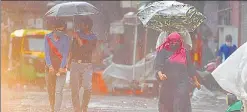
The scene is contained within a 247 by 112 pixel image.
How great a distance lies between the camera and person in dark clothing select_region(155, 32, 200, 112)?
848 cm

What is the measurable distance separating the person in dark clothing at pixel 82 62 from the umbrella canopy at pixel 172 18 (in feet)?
13.1

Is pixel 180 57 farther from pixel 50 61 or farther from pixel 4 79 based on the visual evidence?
pixel 4 79

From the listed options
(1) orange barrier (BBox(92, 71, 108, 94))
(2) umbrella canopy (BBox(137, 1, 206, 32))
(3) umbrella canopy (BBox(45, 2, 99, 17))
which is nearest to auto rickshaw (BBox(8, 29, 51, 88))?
(1) orange barrier (BBox(92, 71, 108, 94))

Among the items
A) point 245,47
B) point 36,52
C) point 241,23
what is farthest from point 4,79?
point 245,47

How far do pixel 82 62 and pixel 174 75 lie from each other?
197 centimetres

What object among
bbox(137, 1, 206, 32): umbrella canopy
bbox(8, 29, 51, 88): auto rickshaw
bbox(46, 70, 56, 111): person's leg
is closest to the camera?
bbox(46, 70, 56, 111): person's leg

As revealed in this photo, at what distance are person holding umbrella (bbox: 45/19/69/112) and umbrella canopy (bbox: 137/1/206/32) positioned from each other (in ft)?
14.3

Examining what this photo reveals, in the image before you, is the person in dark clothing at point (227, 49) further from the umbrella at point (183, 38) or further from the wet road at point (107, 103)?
the umbrella at point (183, 38)

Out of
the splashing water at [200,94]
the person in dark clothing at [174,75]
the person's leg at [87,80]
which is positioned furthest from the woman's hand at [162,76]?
the splashing water at [200,94]

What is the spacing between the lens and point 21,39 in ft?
58.7

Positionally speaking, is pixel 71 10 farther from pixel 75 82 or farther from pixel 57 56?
pixel 75 82

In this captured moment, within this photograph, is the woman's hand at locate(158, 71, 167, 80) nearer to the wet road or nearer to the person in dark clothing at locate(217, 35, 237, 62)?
the wet road

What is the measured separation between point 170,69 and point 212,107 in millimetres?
5262

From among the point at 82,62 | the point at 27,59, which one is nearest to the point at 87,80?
the point at 82,62
